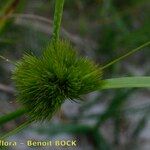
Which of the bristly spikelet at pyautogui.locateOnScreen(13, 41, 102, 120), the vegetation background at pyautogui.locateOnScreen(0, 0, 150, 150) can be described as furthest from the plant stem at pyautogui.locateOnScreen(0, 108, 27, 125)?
the vegetation background at pyautogui.locateOnScreen(0, 0, 150, 150)

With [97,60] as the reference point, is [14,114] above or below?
below

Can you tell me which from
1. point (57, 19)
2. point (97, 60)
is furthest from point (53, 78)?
point (97, 60)

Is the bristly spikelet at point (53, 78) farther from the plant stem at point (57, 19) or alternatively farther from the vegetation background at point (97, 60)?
the vegetation background at point (97, 60)

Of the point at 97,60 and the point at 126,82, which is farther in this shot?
the point at 97,60

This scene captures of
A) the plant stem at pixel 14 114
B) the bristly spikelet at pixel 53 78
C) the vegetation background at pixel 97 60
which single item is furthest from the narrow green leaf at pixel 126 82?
the vegetation background at pixel 97 60

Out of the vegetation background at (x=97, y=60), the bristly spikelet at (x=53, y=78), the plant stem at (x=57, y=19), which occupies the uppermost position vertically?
the vegetation background at (x=97, y=60)

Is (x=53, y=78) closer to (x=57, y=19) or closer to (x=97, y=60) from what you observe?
(x=57, y=19)
